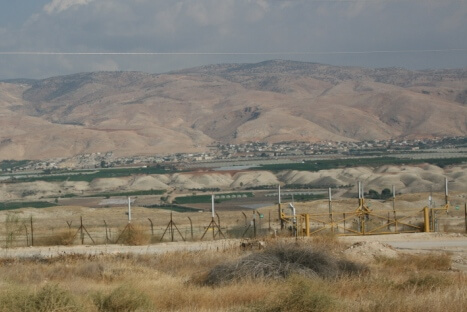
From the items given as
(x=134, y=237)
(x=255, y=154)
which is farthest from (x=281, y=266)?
(x=255, y=154)

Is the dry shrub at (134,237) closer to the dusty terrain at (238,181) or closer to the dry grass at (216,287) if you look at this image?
the dry grass at (216,287)

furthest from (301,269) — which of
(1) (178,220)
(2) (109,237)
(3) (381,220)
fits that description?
(1) (178,220)

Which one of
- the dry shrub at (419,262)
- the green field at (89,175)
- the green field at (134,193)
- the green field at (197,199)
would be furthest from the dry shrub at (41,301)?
the green field at (89,175)

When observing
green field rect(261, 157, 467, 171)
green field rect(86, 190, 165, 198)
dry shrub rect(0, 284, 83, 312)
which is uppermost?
green field rect(261, 157, 467, 171)

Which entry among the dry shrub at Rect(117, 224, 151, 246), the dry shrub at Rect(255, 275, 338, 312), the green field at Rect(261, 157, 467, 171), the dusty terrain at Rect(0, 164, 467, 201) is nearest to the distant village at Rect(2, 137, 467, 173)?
the green field at Rect(261, 157, 467, 171)

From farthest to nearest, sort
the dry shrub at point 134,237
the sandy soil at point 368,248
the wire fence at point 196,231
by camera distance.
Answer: the wire fence at point 196,231, the dry shrub at point 134,237, the sandy soil at point 368,248

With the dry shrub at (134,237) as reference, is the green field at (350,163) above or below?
above

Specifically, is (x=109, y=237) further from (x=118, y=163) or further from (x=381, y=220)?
(x=118, y=163)

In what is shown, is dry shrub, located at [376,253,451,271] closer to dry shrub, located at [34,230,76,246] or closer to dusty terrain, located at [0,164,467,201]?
dry shrub, located at [34,230,76,246]
